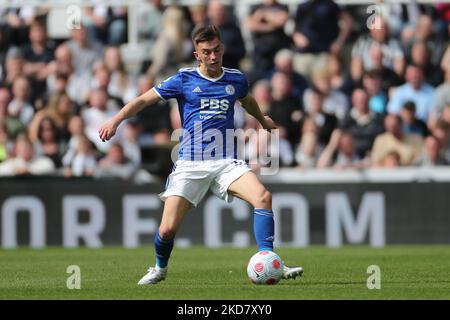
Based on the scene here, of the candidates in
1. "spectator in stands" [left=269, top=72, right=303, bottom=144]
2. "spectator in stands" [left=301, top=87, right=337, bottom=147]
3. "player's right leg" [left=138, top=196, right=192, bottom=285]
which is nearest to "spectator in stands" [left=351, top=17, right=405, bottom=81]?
"spectator in stands" [left=301, top=87, right=337, bottom=147]

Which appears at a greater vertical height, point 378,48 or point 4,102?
point 378,48

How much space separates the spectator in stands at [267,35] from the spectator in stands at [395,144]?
2375 mm

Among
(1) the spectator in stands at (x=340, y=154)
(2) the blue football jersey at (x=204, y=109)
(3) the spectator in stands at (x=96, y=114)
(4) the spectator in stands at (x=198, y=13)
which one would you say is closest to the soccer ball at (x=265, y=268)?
(2) the blue football jersey at (x=204, y=109)

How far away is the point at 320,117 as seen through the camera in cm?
1819

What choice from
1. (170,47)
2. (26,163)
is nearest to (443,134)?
(170,47)

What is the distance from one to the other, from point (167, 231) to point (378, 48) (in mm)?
9374

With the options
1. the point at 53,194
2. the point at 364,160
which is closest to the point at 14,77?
the point at 53,194

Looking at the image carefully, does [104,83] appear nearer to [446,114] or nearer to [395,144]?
[395,144]

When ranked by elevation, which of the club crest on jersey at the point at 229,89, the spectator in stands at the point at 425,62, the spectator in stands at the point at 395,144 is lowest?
the spectator in stands at the point at 395,144

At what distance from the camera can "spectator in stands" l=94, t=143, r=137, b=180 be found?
17656mm

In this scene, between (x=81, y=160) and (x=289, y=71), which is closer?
(x=81, y=160)

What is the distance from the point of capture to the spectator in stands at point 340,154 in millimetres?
17547

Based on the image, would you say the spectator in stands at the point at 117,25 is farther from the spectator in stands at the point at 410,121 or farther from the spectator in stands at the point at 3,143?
the spectator in stands at the point at 410,121

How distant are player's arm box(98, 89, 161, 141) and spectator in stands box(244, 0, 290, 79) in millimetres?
8608
